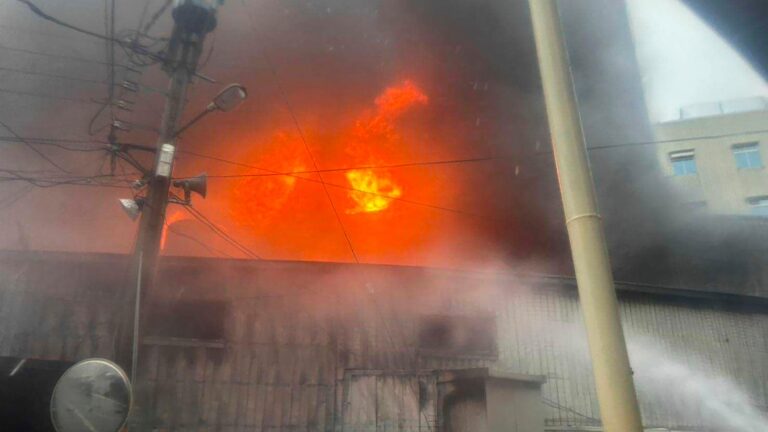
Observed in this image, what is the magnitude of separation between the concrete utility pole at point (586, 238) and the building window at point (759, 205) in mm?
35923

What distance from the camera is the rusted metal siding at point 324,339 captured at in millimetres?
10742

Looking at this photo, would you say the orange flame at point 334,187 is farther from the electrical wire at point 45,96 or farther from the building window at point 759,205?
the building window at point 759,205

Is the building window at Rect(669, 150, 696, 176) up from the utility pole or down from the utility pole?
up

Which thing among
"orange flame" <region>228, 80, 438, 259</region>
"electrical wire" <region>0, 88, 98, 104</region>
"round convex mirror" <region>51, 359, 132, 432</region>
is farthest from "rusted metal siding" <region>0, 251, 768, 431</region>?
"electrical wire" <region>0, 88, 98, 104</region>

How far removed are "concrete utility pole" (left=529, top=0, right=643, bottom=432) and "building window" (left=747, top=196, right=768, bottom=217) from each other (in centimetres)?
3592

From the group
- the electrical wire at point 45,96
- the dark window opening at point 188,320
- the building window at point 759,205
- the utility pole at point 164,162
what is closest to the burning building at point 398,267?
the dark window opening at point 188,320

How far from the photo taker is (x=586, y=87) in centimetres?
2394

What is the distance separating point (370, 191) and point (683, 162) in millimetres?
24702

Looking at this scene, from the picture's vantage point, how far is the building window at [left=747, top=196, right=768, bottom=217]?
31844 millimetres

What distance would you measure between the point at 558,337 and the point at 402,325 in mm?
3641

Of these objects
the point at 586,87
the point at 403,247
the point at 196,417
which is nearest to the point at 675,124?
the point at 586,87

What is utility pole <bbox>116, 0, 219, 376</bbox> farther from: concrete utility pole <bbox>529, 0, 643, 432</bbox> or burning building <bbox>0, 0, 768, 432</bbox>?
concrete utility pole <bbox>529, 0, 643, 432</bbox>

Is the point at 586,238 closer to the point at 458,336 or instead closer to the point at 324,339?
the point at 324,339

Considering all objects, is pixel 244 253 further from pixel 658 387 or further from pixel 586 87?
pixel 586 87
